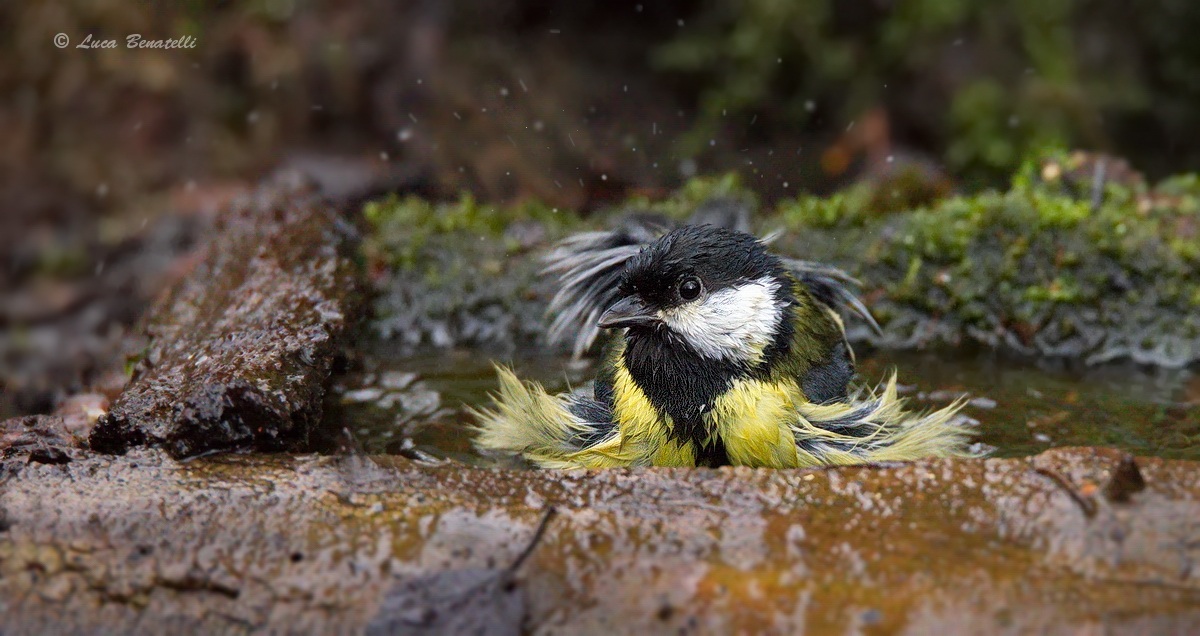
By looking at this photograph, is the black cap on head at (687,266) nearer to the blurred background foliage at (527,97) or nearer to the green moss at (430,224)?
the green moss at (430,224)

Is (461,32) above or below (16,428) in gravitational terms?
above

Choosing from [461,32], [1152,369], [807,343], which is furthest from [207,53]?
[1152,369]

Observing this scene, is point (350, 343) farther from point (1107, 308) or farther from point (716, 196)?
point (1107, 308)

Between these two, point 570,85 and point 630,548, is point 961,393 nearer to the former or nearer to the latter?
point 630,548

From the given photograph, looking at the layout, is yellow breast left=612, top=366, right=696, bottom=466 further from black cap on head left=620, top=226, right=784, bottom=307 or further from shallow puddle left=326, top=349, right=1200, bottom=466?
shallow puddle left=326, top=349, right=1200, bottom=466

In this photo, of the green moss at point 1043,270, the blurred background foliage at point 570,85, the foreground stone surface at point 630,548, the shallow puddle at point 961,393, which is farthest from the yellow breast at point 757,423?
the blurred background foliage at point 570,85

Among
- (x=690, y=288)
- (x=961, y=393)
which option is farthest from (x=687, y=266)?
(x=961, y=393)
